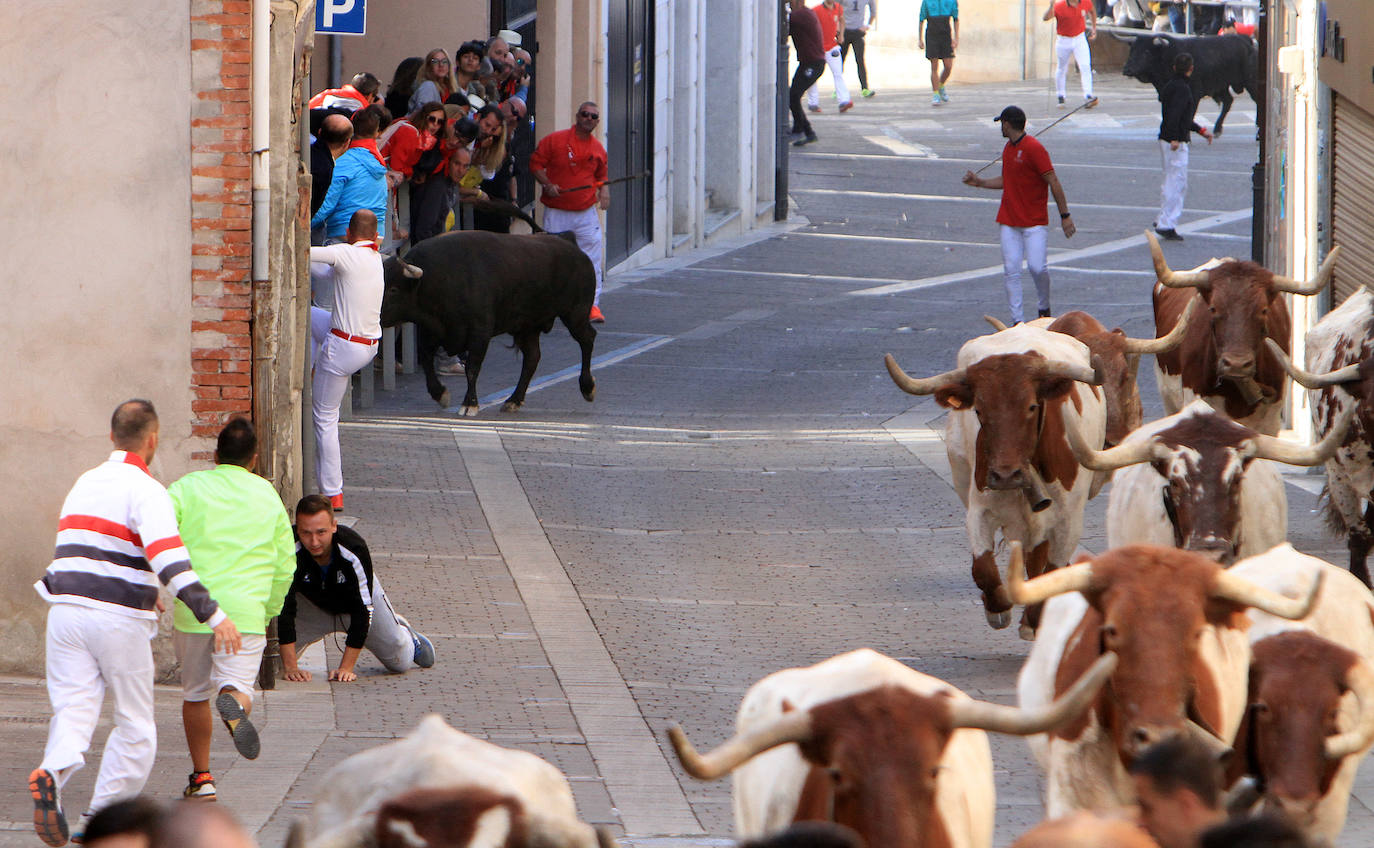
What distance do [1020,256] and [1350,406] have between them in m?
9.48

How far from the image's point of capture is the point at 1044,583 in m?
5.89

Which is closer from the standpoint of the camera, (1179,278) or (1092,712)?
(1092,712)

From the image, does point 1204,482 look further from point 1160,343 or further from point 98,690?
point 98,690

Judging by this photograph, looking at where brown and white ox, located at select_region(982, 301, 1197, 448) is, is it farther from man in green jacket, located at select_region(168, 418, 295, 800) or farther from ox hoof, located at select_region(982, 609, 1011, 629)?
man in green jacket, located at select_region(168, 418, 295, 800)

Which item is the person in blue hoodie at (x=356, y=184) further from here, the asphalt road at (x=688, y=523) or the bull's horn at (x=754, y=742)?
the bull's horn at (x=754, y=742)

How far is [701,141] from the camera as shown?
2881 centimetres

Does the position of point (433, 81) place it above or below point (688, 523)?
above

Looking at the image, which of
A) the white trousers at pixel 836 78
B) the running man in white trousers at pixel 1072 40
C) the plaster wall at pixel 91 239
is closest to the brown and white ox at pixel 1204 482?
the plaster wall at pixel 91 239

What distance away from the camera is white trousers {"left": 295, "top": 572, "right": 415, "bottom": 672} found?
10.1m

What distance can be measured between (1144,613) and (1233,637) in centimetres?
44

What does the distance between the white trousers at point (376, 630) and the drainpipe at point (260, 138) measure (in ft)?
5.62

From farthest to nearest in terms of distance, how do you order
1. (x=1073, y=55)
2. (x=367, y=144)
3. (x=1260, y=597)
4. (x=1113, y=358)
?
(x=1073, y=55)
(x=367, y=144)
(x=1113, y=358)
(x=1260, y=597)

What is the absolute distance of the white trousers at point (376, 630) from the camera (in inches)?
397

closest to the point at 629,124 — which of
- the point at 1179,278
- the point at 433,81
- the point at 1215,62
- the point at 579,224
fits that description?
the point at 579,224
